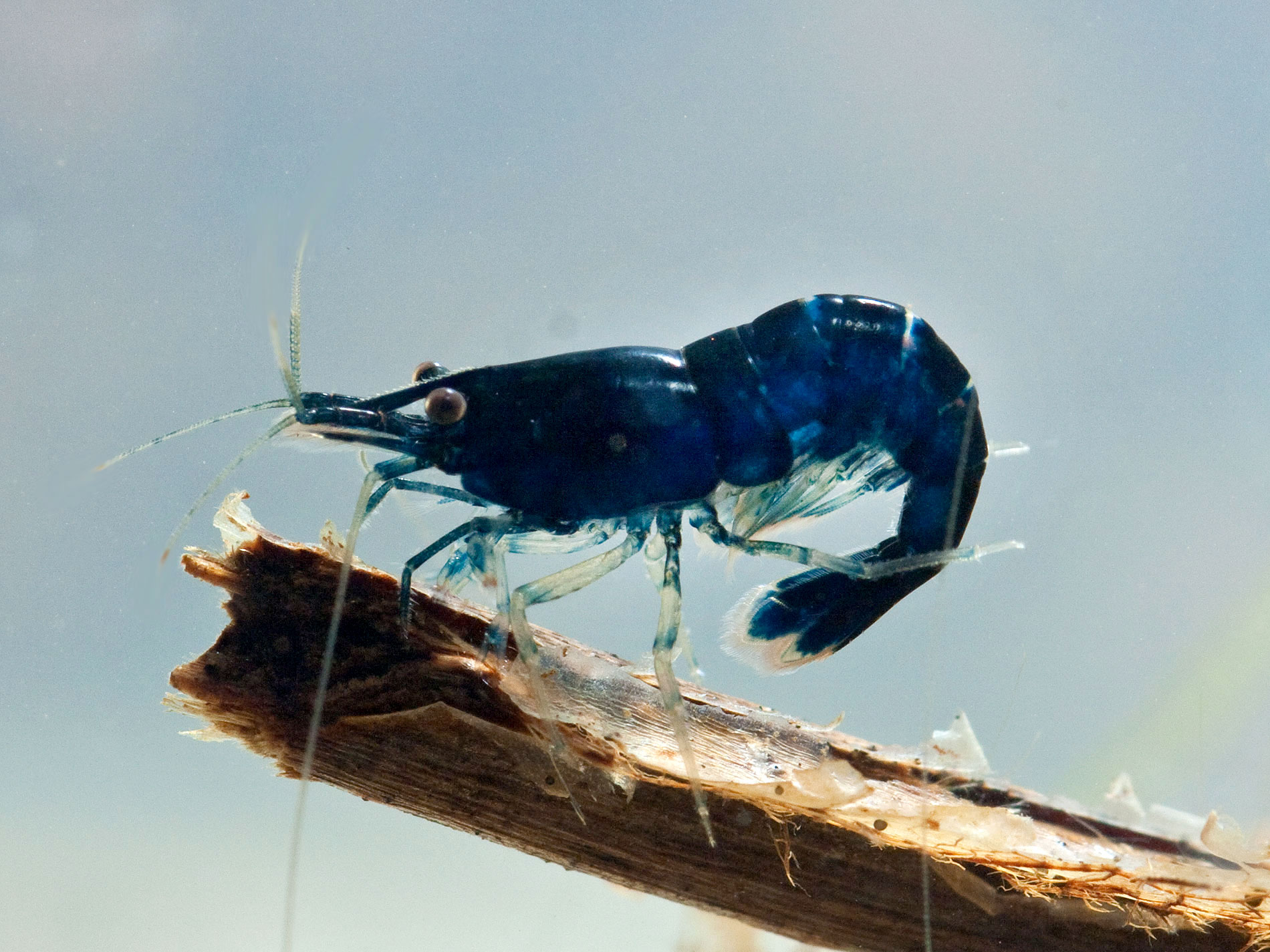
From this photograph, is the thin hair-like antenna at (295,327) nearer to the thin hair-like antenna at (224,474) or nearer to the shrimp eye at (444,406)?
the thin hair-like antenna at (224,474)

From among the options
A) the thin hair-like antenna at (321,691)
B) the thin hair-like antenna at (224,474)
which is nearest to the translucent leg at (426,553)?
the thin hair-like antenna at (321,691)

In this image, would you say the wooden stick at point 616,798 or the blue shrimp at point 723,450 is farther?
the blue shrimp at point 723,450

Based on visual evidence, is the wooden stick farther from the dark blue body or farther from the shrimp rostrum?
the dark blue body

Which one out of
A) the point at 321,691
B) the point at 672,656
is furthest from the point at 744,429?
the point at 321,691

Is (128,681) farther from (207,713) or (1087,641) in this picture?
(1087,641)

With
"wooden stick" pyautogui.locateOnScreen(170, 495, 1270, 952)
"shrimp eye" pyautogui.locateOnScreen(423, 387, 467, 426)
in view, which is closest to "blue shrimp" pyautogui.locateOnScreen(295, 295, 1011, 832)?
"shrimp eye" pyautogui.locateOnScreen(423, 387, 467, 426)

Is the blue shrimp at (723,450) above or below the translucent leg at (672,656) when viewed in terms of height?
above

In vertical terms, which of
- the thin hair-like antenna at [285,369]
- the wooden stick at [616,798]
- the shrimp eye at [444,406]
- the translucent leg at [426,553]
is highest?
the shrimp eye at [444,406]
